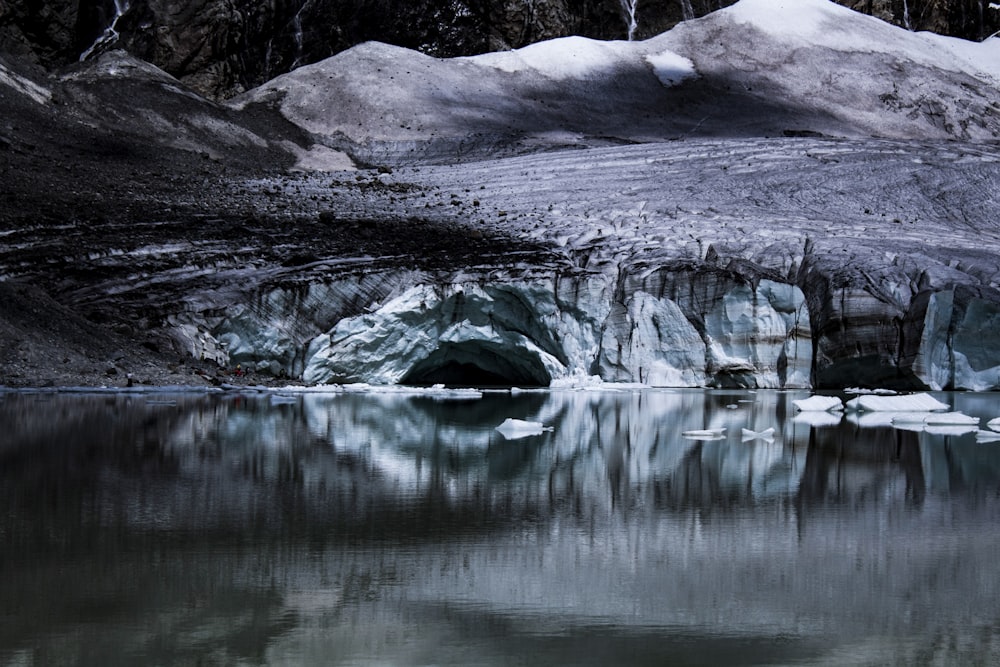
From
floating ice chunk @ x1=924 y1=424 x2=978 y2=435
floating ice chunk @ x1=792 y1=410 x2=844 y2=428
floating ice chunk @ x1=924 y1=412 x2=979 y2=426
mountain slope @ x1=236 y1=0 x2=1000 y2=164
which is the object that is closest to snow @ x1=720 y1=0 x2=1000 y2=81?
mountain slope @ x1=236 y1=0 x2=1000 y2=164

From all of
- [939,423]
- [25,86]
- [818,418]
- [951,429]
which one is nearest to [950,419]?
[939,423]

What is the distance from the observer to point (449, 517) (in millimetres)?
5637

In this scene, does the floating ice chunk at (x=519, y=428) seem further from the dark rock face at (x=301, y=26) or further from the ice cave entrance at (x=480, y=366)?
the dark rock face at (x=301, y=26)

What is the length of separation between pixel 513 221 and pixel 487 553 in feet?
76.7

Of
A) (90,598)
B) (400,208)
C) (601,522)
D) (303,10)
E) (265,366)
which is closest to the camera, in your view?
Result: (90,598)

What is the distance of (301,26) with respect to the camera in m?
46.8

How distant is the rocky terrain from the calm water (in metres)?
9.25

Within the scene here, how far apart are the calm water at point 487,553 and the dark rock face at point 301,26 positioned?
1477 inches

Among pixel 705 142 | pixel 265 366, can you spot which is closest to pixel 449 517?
pixel 265 366

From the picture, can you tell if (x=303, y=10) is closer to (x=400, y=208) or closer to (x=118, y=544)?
(x=400, y=208)

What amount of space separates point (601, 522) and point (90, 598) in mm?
2550

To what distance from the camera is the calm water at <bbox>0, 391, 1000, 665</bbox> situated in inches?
138

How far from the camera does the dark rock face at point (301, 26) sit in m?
43.6

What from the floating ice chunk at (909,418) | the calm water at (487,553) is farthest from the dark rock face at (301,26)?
the calm water at (487,553)
